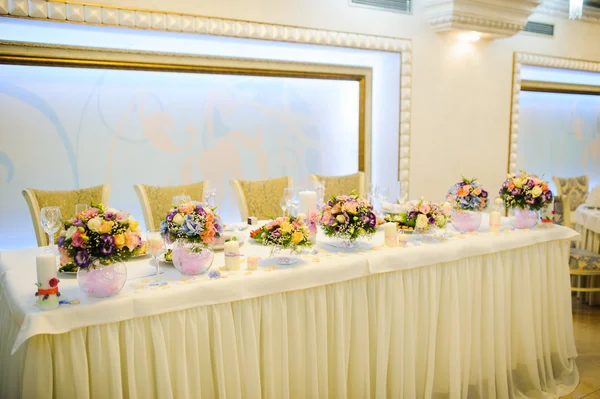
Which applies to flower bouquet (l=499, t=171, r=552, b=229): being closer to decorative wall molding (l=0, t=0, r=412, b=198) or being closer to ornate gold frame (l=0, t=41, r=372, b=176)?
decorative wall molding (l=0, t=0, r=412, b=198)

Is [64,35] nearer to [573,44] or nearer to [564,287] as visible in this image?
[564,287]

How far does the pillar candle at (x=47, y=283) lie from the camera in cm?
192

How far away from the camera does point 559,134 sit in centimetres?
717

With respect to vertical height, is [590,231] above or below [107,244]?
below

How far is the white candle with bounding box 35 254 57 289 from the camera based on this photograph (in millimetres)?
1947

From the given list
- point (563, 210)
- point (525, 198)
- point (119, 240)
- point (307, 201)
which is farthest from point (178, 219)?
point (563, 210)

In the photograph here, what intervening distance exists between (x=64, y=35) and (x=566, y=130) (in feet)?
20.7

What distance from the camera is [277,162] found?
17.4ft

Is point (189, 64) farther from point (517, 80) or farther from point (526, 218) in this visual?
point (517, 80)

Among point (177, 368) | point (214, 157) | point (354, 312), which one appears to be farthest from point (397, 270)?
point (214, 157)

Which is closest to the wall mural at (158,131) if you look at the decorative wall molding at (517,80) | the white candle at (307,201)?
the decorative wall molding at (517,80)

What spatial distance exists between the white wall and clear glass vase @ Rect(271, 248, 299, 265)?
2.68 meters

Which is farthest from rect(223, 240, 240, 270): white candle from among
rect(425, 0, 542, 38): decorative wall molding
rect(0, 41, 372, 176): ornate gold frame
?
rect(425, 0, 542, 38): decorative wall molding

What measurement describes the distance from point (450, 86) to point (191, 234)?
4287 mm
